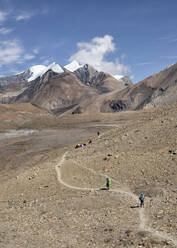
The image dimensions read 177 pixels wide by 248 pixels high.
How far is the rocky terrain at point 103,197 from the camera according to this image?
15820mm

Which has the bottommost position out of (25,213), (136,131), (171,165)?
(25,213)

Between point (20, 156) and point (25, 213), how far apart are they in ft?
130

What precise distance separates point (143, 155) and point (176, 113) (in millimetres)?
12824

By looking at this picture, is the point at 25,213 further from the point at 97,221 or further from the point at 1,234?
the point at 97,221

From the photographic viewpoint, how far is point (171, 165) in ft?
88.9

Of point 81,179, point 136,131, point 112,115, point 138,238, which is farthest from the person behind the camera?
point 112,115

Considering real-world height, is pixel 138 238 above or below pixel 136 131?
below

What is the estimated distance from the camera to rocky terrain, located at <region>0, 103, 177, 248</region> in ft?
51.9

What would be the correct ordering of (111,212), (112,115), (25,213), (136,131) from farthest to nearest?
(112,115)
(136,131)
(25,213)
(111,212)

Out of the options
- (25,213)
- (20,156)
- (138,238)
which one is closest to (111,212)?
(138,238)

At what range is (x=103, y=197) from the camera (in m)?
23.6

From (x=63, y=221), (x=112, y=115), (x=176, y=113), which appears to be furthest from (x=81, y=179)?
(x=112, y=115)

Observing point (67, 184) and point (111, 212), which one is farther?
point (67, 184)

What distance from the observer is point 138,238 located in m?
14.7
